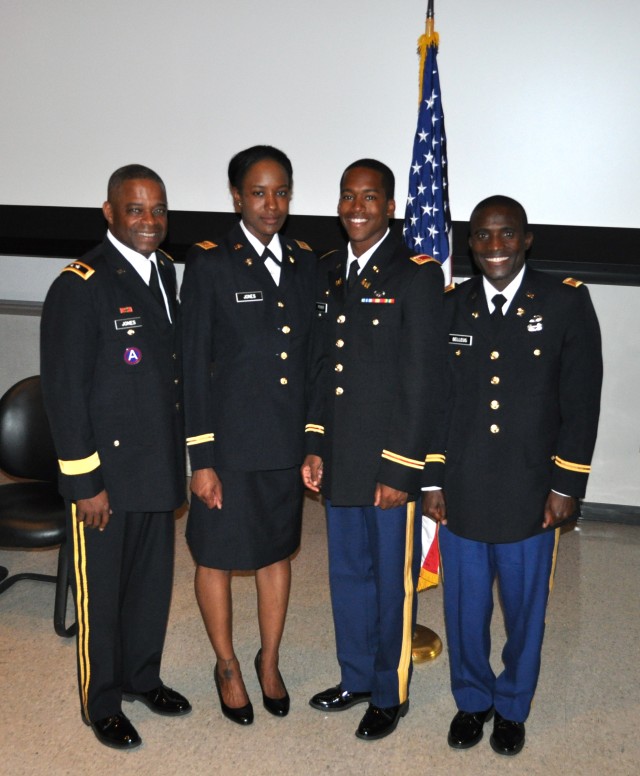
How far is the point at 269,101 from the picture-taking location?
4.11m

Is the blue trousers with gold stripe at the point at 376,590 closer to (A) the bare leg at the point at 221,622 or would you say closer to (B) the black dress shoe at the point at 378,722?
(B) the black dress shoe at the point at 378,722

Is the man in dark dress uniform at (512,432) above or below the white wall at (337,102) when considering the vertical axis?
below

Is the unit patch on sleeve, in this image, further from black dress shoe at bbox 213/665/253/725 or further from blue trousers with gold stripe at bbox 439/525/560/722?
black dress shoe at bbox 213/665/253/725

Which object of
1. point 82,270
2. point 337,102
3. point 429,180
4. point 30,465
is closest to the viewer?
point 82,270

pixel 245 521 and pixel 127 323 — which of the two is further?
pixel 245 521

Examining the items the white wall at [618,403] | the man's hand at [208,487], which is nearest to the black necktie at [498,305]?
the man's hand at [208,487]

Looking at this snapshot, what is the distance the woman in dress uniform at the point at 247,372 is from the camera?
234 centimetres

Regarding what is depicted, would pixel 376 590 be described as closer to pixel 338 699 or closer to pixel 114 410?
pixel 338 699

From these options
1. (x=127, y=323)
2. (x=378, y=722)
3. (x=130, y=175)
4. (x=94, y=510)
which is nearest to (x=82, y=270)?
(x=127, y=323)

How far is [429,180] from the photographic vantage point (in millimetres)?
3289

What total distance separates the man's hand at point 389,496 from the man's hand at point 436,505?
0.38ft

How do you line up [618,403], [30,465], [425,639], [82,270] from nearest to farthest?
[82,270], [425,639], [30,465], [618,403]

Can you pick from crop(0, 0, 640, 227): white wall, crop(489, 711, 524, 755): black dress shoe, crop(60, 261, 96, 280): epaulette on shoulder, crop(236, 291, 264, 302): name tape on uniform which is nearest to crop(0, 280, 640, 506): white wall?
crop(0, 0, 640, 227): white wall

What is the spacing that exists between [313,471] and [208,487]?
0.31m
